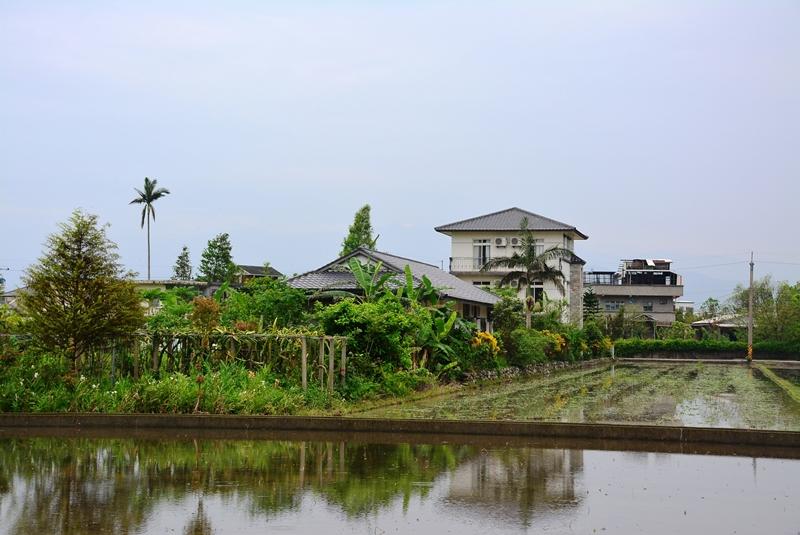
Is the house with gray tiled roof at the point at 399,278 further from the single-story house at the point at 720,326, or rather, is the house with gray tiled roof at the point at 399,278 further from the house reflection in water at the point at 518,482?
the single-story house at the point at 720,326

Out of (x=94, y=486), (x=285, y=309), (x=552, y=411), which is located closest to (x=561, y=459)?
(x=94, y=486)

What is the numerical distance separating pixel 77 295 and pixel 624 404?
46.1ft

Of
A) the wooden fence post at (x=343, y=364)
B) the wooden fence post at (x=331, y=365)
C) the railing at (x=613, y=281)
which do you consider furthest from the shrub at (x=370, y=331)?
the railing at (x=613, y=281)

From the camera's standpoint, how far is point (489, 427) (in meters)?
16.3

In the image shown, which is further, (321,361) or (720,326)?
(720,326)

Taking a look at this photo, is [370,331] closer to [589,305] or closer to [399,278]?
[399,278]

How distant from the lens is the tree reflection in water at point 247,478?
968 centimetres

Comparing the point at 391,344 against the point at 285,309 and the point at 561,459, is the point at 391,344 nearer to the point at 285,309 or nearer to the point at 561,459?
the point at 285,309

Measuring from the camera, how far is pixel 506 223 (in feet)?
242

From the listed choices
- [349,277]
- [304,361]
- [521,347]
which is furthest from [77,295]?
[521,347]

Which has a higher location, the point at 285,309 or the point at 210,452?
the point at 285,309

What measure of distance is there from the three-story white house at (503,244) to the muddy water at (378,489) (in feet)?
190

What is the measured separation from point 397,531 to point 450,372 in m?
20.0

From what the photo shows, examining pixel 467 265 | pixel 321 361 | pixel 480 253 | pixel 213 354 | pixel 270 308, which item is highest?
pixel 480 253
